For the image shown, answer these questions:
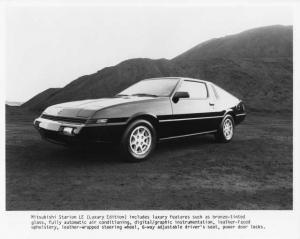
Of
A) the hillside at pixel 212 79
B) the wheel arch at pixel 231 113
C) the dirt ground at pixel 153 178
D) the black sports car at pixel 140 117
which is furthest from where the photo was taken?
the hillside at pixel 212 79

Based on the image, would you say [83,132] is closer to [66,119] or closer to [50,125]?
[66,119]

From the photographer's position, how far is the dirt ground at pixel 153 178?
3586 mm

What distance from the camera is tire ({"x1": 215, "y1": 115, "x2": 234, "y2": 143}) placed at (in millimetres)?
6598

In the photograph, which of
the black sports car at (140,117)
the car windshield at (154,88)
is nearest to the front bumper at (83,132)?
the black sports car at (140,117)

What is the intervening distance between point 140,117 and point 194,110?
128 cm

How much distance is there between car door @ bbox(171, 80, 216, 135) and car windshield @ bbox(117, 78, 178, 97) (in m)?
0.17

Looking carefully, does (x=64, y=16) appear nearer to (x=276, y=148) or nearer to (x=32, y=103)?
(x=276, y=148)

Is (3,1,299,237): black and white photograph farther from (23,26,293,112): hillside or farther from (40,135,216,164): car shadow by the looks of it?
(23,26,293,112): hillside

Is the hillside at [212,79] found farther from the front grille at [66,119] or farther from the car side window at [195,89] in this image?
the front grille at [66,119]

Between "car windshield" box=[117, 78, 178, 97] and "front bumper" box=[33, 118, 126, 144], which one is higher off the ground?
"car windshield" box=[117, 78, 178, 97]

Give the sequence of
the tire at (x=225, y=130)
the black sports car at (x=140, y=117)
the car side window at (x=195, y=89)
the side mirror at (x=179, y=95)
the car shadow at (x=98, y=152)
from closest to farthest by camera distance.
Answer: the black sports car at (x=140, y=117) → the car shadow at (x=98, y=152) → the side mirror at (x=179, y=95) → the car side window at (x=195, y=89) → the tire at (x=225, y=130)

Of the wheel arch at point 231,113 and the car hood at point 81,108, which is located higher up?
the car hood at point 81,108

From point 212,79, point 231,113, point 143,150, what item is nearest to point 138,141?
point 143,150

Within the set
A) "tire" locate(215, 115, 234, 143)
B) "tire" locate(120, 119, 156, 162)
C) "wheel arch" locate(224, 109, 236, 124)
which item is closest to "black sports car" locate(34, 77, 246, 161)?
"tire" locate(120, 119, 156, 162)
